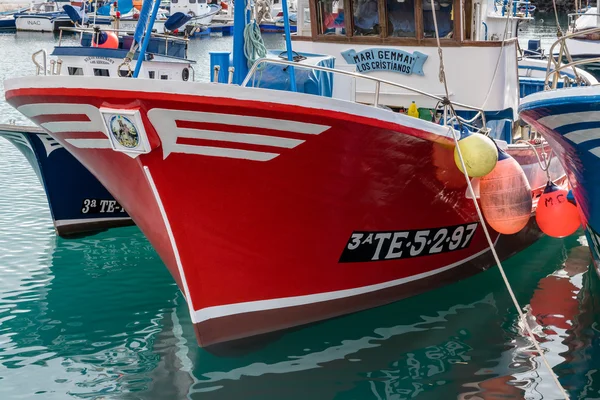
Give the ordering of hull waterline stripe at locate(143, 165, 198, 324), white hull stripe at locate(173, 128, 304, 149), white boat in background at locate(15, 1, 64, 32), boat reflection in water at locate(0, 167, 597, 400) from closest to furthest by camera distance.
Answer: white hull stripe at locate(173, 128, 304, 149), hull waterline stripe at locate(143, 165, 198, 324), boat reflection in water at locate(0, 167, 597, 400), white boat in background at locate(15, 1, 64, 32)

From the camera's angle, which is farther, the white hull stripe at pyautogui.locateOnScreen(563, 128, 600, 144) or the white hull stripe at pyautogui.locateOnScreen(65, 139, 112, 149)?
the white hull stripe at pyautogui.locateOnScreen(65, 139, 112, 149)

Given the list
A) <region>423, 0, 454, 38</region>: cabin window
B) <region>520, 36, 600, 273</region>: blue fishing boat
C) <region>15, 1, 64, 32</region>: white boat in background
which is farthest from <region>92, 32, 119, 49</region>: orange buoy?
<region>15, 1, 64, 32</region>: white boat in background

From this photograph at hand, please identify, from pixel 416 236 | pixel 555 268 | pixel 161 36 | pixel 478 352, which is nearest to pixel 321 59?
pixel 416 236

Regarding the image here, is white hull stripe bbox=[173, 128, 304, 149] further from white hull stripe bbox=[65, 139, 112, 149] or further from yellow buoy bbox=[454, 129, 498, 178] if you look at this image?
yellow buoy bbox=[454, 129, 498, 178]

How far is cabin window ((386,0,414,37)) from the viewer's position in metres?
9.41

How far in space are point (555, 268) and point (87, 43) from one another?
11771 mm

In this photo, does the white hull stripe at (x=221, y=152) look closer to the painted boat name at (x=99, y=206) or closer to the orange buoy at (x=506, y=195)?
the orange buoy at (x=506, y=195)

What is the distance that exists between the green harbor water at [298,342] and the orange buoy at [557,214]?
86cm

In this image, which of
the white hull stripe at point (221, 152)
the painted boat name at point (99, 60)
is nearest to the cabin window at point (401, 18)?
the white hull stripe at point (221, 152)

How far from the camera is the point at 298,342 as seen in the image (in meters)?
7.59

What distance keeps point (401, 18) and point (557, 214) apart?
2890mm

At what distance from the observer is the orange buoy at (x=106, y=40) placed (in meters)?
16.7

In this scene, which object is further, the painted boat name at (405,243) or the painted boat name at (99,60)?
the painted boat name at (99,60)

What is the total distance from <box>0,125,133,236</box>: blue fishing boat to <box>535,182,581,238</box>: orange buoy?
554cm
